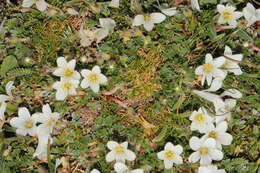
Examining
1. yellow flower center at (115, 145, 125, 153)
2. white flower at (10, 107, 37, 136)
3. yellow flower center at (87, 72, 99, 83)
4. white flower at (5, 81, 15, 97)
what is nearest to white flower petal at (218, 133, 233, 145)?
yellow flower center at (115, 145, 125, 153)

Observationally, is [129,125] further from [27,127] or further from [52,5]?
[52,5]

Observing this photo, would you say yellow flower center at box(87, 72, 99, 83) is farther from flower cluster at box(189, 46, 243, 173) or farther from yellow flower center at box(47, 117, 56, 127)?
flower cluster at box(189, 46, 243, 173)

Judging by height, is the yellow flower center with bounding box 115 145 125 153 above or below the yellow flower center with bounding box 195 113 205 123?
below

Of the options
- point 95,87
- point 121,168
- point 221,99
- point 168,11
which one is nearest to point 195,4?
point 168,11

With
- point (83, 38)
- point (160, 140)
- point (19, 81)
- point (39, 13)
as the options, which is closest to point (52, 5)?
point (39, 13)

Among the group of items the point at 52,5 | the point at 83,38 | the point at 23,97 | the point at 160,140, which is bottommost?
the point at 160,140

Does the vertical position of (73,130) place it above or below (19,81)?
below

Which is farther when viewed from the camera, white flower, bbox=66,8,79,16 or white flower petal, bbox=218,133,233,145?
white flower, bbox=66,8,79,16
